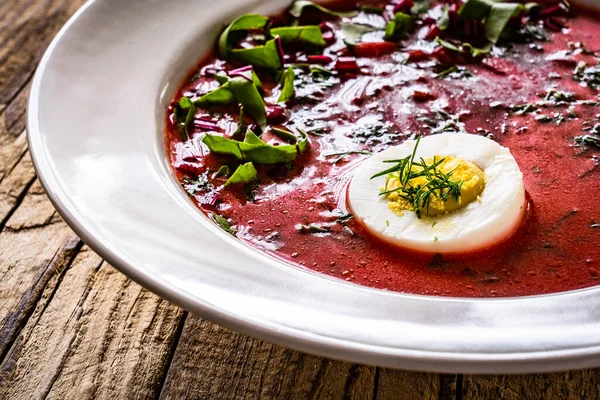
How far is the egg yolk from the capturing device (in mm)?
2660

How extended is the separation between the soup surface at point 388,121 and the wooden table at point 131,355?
326mm

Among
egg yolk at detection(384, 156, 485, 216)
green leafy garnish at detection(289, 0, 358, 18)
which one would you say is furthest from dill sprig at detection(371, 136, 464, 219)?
green leafy garnish at detection(289, 0, 358, 18)

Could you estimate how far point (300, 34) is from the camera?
384cm

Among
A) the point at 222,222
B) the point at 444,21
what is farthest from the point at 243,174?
the point at 444,21

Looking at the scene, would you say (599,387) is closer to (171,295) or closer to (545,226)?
(545,226)

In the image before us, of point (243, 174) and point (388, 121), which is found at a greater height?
point (243, 174)

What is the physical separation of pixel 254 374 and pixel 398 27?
2289 mm

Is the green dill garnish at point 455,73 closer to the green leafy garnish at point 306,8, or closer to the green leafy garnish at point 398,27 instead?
the green leafy garnish at point 398,27

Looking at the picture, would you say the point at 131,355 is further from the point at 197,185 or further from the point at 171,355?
the point at 197,185

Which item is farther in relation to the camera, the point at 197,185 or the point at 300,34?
the point at 300,34

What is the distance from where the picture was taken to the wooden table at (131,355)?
241 cm

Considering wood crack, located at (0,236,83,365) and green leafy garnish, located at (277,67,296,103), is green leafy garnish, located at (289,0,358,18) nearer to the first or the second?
green leafy garnish, located at (277,67,296,103)

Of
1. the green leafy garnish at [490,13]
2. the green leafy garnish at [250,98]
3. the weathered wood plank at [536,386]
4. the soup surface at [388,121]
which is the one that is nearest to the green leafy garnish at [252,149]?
the soup surface at [388,121]

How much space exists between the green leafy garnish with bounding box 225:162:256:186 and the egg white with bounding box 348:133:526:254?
419 mm
